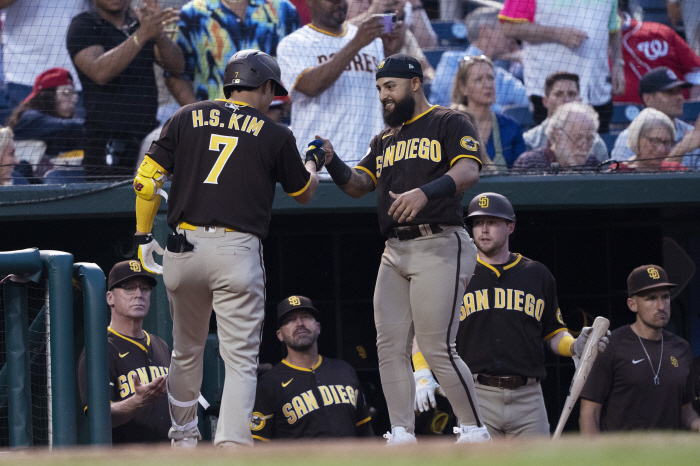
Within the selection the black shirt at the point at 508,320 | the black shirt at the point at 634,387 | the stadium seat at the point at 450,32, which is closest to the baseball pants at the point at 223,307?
the black shirt at the point at 508,320

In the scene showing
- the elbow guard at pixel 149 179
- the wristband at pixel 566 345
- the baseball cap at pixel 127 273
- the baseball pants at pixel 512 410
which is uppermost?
the elbow guard at pixel 149 179

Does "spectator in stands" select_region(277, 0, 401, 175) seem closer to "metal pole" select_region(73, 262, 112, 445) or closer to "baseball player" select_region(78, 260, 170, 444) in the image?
"baseball player" select_region(78, 260, 170, 444)

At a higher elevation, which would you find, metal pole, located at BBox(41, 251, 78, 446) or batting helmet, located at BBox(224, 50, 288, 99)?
batting helmet, located at BBox(224, 50, 288, 99)

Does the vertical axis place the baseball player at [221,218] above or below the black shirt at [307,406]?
above

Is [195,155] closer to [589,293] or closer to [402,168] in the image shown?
[402,168]

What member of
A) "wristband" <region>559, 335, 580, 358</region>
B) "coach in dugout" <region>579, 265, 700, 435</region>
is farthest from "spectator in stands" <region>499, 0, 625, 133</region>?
"wristband" <region>559, 335, 580, 358</region>

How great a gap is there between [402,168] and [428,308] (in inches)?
27.8

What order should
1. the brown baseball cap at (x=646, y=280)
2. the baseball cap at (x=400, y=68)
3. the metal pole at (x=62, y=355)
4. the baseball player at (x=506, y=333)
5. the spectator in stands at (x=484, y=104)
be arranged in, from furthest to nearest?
the spectator in stands at (x=484, y=104) < the brown baseball cap at (x=646, y=280) < the baseball player at (x=506, y=333) < the baseball cap at (x=400, y=68) < the metal pole at (x=62, y=355)

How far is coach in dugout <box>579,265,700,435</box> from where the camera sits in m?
5.53

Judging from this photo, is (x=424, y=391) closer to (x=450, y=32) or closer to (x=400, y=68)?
(x=400, y=68)

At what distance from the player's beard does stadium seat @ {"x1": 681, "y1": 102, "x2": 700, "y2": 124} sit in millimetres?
4075

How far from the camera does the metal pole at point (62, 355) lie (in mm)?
3639

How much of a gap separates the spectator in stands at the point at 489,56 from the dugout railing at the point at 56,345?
374cm

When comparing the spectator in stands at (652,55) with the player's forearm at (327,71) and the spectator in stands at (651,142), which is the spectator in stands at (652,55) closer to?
the spectator in stands at (651,142)
